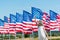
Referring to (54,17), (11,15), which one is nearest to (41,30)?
(54,17)

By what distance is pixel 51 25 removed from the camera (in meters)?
25.0

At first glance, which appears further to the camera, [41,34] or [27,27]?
[27,27]

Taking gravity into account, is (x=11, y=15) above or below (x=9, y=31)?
above

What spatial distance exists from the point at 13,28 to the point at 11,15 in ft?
8.60

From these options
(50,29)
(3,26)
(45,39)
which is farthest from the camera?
(3,26)

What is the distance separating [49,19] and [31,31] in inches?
92.7

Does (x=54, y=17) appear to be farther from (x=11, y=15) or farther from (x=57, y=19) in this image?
(x=11, y=15)

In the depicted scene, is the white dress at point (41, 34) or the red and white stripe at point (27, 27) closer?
the white dress at point (41, 34)

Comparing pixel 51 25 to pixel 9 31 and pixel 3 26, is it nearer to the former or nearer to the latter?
pixel 9 31

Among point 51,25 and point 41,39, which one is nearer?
point 41,39

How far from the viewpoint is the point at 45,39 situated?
1037 centimetres

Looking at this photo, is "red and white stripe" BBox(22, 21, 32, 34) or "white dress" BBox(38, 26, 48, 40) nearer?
"white dress" BBox(38, 26, 48, 40)

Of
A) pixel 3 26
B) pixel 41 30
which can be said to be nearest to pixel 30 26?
pixel 3 26

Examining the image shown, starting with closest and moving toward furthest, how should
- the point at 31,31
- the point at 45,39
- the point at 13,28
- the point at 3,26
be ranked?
the point at 45,39, the point at 31,31, the point at 13,28, the point at 3,26
